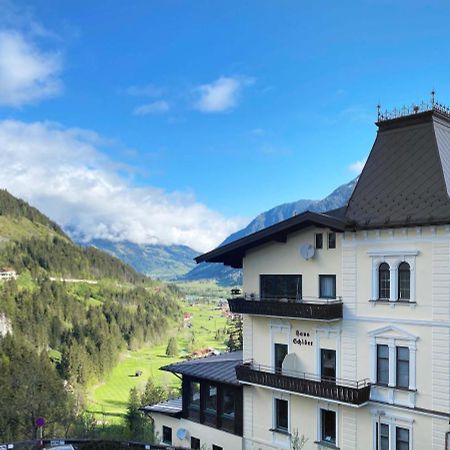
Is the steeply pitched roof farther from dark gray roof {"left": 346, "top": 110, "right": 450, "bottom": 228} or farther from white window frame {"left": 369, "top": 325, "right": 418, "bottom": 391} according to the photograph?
white window frame {"left": 369, "top": 325, "right": 418, "bottom": 391}

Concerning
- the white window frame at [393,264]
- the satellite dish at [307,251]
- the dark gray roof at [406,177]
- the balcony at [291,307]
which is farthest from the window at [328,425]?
the dark gray roof at [406,177]

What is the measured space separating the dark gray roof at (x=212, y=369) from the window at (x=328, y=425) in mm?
5694

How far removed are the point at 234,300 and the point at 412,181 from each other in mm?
11973

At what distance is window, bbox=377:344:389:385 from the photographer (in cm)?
2548

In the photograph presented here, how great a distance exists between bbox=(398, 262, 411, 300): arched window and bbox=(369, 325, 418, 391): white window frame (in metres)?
1.60

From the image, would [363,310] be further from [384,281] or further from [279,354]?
[279,354]

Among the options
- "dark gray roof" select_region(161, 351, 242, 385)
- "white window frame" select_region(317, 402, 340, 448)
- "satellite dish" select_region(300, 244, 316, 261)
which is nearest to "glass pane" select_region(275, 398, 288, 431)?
"white window frame" select_region(317, 402, 340, 448)

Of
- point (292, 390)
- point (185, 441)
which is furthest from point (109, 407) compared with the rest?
point (292, 390)

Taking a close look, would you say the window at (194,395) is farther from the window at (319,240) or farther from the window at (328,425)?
the window at (319,240)

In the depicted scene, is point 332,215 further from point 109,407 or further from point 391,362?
point 109,407

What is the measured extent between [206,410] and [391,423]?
12.6 m

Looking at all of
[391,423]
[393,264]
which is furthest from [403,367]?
[393,264]

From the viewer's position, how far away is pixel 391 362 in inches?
→ 989

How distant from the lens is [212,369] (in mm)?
33844
